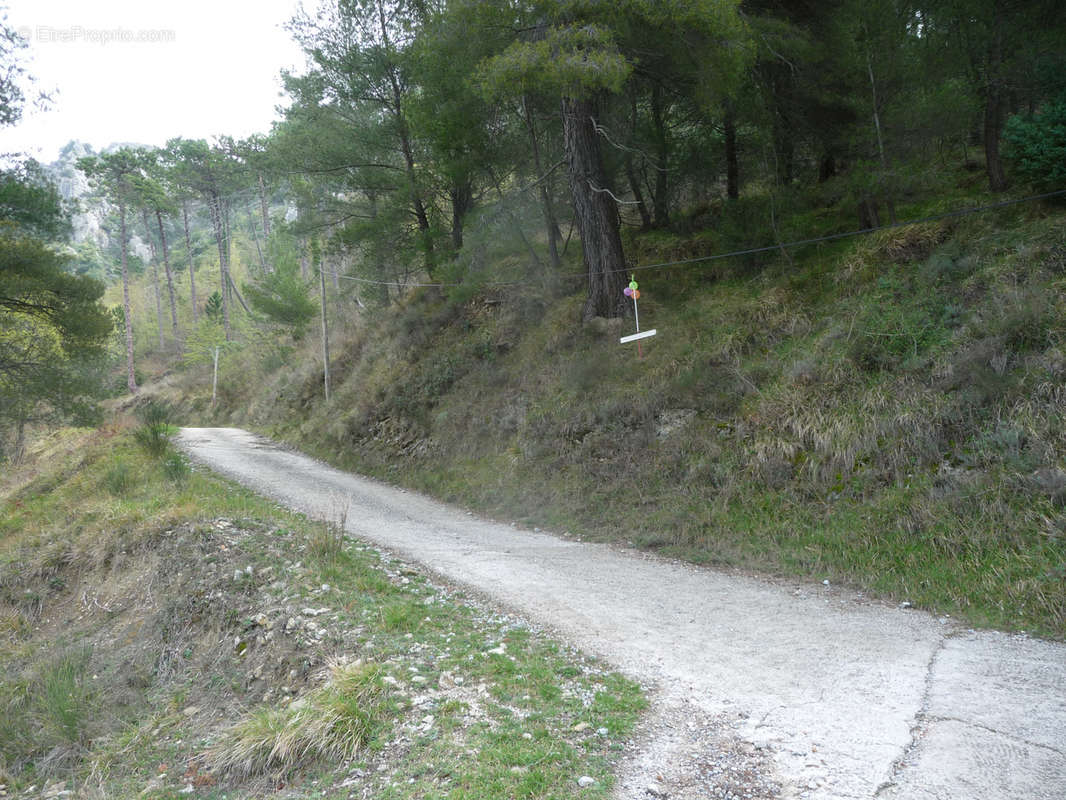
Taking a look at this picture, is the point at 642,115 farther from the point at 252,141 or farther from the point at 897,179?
the point at 252,141

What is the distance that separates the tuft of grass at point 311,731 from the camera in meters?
4.36

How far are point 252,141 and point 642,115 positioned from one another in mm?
35507

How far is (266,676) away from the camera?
6.21 meters

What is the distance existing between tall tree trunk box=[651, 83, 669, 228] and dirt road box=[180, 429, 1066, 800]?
1027 cm

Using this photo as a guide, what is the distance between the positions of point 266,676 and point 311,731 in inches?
84.8

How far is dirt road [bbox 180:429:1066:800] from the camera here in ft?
11.8

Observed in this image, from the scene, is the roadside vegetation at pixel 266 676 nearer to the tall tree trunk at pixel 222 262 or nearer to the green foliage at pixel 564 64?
the green foliage at pixel 564 64

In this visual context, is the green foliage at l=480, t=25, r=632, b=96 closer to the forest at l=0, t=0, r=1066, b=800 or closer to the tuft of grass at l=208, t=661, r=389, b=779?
the forest at l=0, t=0, r=1066, b=800

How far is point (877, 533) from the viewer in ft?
23.8

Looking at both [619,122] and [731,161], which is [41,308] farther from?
[731,161]

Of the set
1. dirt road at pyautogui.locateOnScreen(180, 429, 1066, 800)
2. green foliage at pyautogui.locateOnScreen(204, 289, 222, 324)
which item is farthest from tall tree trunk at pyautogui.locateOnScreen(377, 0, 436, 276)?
green foliage at pyautogui.locateOnScreen(204, 289, 222, 324)

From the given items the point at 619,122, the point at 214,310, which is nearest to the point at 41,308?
the point at 619,122

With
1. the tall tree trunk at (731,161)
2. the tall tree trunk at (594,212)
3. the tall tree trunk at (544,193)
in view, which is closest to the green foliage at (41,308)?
the tall tree trunk at (544,193)

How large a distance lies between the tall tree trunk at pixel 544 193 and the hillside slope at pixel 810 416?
1.35 m
